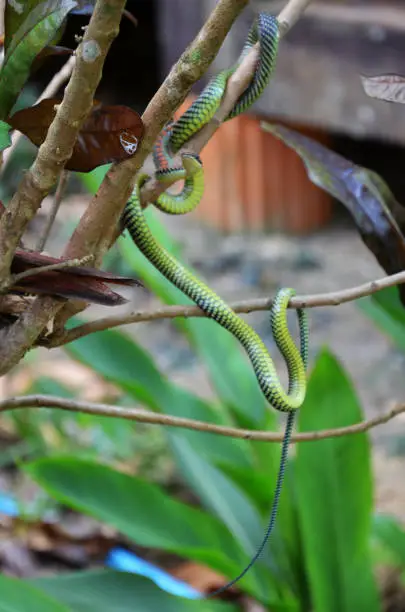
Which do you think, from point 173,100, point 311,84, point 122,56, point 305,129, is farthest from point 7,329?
point 122,56

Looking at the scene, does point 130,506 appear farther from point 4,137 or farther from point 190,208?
point 4,137

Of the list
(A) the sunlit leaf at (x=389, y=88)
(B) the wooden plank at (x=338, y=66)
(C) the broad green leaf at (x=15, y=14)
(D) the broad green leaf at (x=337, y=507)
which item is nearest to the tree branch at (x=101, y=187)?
(C) the broad green leaf at (x=15, y=14)

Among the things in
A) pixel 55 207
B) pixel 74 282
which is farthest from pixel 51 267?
pixel 55 207

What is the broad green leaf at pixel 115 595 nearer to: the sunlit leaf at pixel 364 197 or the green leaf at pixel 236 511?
the green leaf at pixel 236 511

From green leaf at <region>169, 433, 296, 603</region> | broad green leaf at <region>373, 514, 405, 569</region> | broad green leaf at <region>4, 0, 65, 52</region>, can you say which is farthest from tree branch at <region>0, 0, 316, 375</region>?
broad green leaf at <region>373, 514, 405, 569</region>

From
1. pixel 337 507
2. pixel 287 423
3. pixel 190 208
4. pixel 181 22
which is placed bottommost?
pixel 337 507

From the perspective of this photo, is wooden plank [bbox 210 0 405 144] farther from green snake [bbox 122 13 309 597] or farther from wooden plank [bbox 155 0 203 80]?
green snake [bbox 122 13 309 597]
